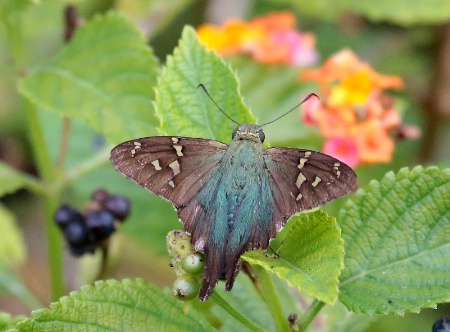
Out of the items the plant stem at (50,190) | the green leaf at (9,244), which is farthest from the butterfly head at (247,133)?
the green leaf at (9,244)

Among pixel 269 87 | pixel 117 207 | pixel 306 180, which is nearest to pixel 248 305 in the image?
pixel 306 180

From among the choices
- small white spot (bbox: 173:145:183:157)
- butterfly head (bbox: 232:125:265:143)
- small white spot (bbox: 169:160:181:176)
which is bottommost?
butterfly head (bbox: 232:125:265:143)

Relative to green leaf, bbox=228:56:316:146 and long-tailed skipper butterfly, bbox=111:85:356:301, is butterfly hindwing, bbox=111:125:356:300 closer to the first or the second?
long-tailed skipper butterfly, bbox=111:85:356:301

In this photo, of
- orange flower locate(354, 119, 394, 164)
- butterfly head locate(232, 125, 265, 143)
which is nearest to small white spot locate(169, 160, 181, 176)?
butterfly head locate(232, 125, 265, 143)

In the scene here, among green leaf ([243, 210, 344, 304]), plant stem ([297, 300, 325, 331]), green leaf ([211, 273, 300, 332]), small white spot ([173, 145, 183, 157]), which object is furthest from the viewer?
green leaf ([211, 273, 300, 332])

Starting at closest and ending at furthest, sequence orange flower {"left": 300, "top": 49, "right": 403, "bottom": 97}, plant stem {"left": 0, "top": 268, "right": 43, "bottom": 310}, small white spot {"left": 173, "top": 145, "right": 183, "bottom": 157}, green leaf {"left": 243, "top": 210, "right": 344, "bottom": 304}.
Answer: green leaf {"left": 243, "top": 210, "right": 344, "bottom": 304} → small white spot {"left": 173, "top": 145, "right": 183, "bottom": 157} → orange flower {"left": 300, "top": 49, "right": 403, "bottom": 97} → plant stem {"left": 0, "top": 268, "right": 43, "bottom": 310}

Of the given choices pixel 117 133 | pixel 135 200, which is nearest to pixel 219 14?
pixel 135 200

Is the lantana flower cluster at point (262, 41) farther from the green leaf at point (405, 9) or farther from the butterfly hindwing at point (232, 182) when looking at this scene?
the butterfly hindwing at point (232, 182)
